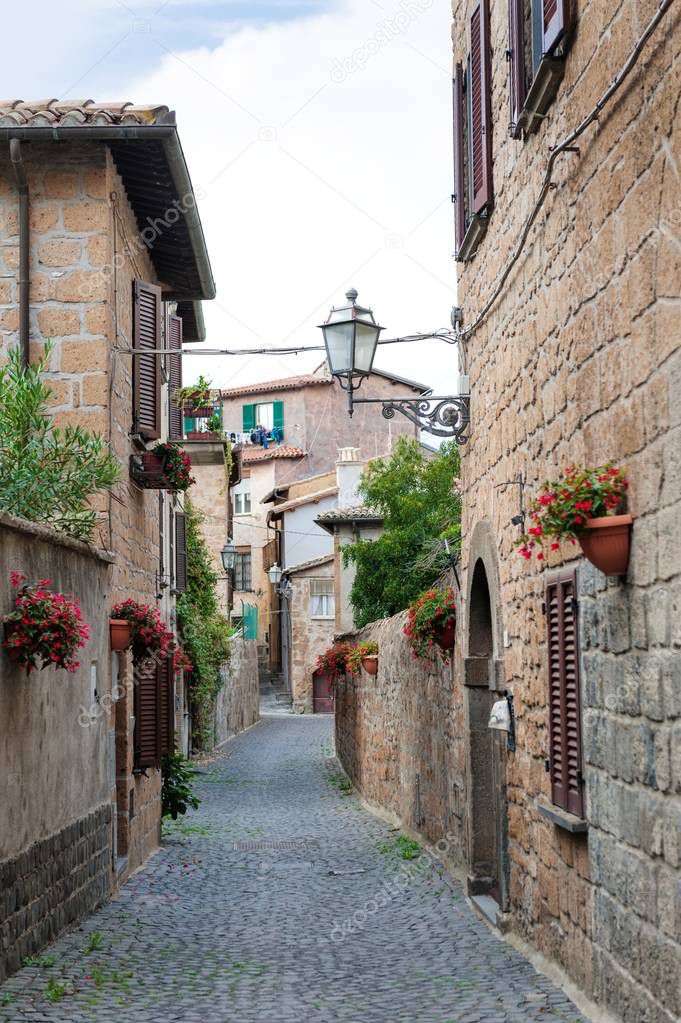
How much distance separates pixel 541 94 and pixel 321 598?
41.4 meters

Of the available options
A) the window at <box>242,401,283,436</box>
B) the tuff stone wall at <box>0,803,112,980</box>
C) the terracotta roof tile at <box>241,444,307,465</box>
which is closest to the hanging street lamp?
the tuff stone wall at <box>0,803,112,980</box>

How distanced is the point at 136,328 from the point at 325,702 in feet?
121

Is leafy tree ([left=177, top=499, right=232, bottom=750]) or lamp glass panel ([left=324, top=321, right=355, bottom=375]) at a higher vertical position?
lamp glass panel ([left=324, top=321, right=355, bottom=375])

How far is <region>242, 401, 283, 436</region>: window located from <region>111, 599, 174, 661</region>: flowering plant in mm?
44318

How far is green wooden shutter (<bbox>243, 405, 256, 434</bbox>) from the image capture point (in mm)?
56500

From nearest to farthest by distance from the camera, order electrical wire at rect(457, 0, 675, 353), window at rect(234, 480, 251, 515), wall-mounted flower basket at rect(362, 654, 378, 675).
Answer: electrical wire at rect(457, 0, 675, 353) < wall-mounted flower basket at rect(362, 654, 378, 675) < window at rect(234, 480, 251, 515)

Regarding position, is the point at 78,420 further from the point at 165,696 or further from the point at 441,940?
the point at 441,940

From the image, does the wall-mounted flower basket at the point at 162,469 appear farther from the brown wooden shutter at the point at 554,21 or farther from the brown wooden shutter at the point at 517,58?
the brown wooden shutter at the point at 554,21

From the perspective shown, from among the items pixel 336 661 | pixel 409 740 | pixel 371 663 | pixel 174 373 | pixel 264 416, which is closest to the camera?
pixel 409 740

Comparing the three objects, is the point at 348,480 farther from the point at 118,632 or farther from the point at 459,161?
the point at 459,161

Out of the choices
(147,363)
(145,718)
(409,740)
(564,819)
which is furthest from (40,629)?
(409,740)

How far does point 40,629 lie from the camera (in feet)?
22.4

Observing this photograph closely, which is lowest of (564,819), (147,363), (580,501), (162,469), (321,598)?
(564,819)

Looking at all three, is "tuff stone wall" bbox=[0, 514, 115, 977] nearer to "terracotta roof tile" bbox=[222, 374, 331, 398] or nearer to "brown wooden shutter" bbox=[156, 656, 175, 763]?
"brown wooden shutter" bbox=[156, 656, 175, 763]
